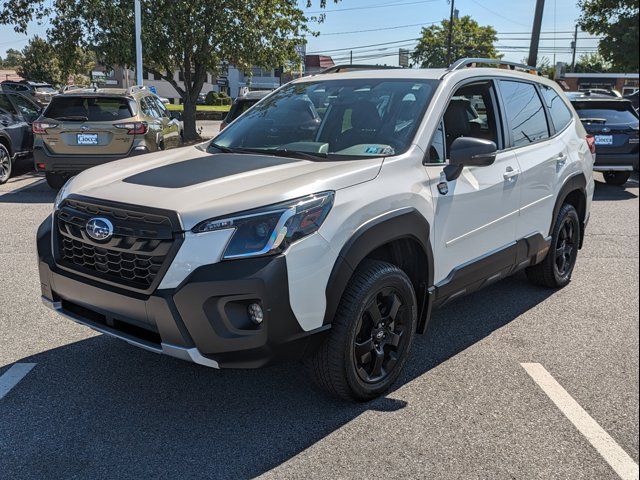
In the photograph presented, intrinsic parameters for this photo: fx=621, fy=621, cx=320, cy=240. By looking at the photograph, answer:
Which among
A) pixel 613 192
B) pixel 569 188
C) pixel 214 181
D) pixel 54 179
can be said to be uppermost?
pixel 214 181

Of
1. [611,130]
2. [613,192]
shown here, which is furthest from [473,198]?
[613,192]

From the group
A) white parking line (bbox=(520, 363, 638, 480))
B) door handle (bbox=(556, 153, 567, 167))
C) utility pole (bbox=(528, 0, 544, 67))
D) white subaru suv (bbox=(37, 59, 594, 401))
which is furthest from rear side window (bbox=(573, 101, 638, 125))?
utility pole (bbox=(528, 0, 544, 67))

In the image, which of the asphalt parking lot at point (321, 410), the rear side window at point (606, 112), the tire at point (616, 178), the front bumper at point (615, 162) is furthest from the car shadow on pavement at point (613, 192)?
the asphalt parking lot at point (321, 410)

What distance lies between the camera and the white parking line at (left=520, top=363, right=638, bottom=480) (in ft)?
9.33

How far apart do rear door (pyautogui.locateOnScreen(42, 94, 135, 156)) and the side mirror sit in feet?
23.8

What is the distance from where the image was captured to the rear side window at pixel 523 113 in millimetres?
4574

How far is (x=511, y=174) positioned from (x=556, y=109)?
144 cm

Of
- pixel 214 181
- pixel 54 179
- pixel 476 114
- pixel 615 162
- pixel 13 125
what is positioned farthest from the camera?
pixel 13 125

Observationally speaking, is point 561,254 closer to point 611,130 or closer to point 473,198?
point 473,198

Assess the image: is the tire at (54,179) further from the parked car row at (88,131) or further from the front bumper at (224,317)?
the front bumper at (224,317)

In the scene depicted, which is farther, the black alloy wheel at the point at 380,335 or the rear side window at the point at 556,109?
the rear side window at the point at 556,109

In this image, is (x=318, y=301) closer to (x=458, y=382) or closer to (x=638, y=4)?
(x=458, y=382)

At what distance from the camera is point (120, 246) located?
303 centimetres

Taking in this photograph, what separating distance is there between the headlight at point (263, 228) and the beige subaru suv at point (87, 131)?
7.43 m
